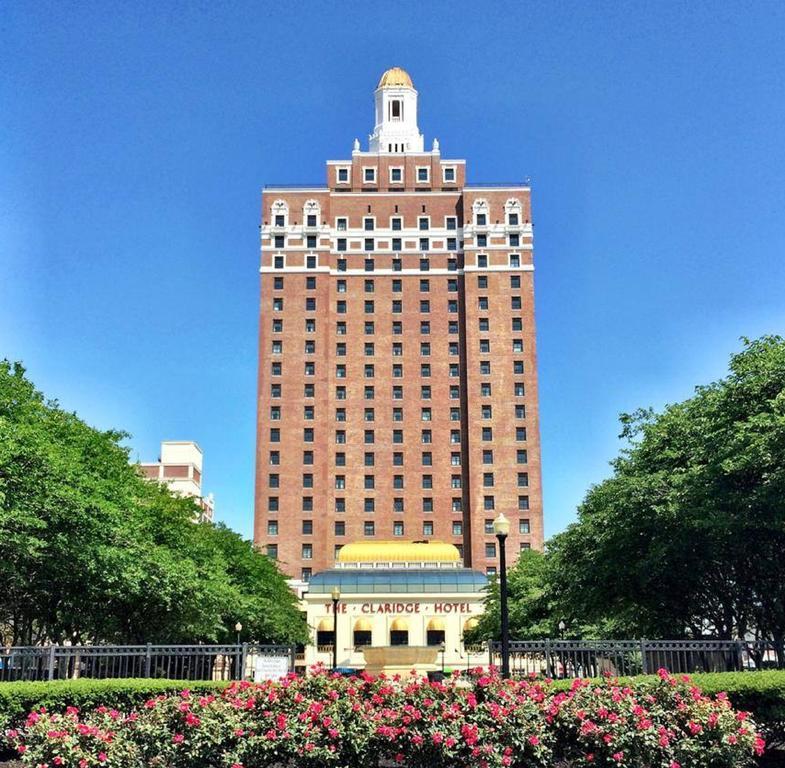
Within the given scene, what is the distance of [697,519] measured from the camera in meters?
26.8

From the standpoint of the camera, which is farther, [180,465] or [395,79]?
[180,465]

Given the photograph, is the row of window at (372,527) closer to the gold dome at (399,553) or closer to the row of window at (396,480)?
the row of window at (396,480)

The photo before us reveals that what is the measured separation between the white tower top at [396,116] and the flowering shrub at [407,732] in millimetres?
96314

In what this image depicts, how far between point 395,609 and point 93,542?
53361mm

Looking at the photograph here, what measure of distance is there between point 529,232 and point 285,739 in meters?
88.5

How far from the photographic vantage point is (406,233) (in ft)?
323

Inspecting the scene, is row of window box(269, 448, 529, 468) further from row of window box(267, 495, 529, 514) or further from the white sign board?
the white sign board

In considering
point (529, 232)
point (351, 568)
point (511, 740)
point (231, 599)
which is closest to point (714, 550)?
point (511, 740)

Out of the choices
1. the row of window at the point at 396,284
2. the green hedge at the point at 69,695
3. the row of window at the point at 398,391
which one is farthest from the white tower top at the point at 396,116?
the green hedge at the point at 69,695

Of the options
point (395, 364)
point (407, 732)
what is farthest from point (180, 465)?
point (407, 732)

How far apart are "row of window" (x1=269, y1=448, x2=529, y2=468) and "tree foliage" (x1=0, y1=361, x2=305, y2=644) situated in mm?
37438

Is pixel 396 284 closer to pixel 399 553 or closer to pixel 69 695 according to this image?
pixel 399 553

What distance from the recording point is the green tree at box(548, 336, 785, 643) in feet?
83.5

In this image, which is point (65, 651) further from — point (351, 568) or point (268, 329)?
point (268, 329)
